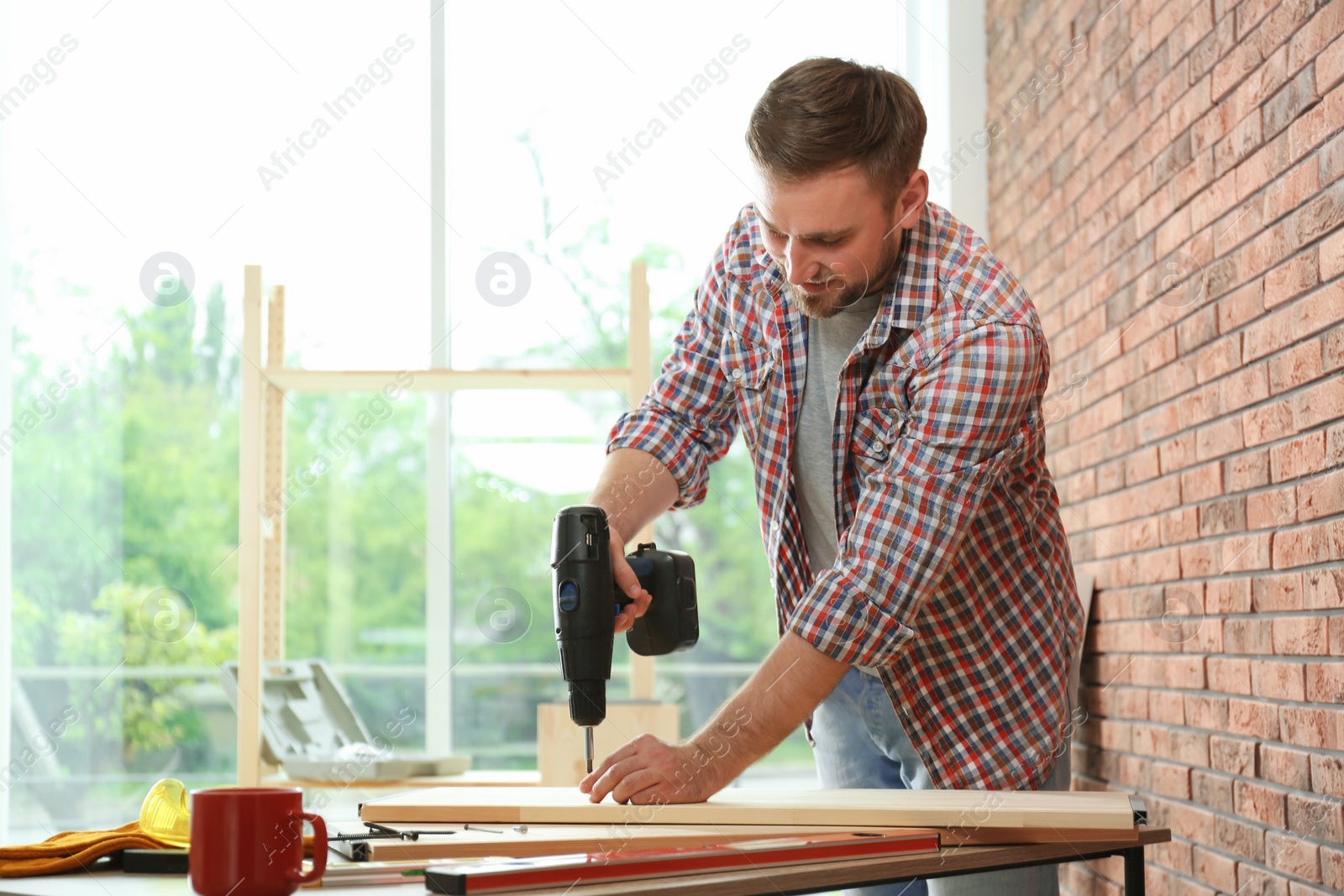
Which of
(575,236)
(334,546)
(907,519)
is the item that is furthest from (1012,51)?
(334,546)

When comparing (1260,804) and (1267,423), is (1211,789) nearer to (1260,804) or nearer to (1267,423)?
(1260,804)

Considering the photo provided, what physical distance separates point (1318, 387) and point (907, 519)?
65 centimetres

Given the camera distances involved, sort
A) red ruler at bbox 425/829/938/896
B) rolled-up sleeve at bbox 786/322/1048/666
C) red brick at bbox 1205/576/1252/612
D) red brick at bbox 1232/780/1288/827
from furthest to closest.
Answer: red brick at bbox 1205/576/1252/612 → red brick at bbox 1232/780/1288/827 → rolled-up sleeve at bbox 786/322/1048/666 → red ruler at bbox 425/829/938/896

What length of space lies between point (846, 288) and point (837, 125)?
0.67 ft

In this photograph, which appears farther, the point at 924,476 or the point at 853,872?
the point at 924,476

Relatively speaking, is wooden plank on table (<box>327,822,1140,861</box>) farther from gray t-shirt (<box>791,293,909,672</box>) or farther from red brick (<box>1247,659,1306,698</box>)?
red brick (<box>1247,659,1306,698</box>)

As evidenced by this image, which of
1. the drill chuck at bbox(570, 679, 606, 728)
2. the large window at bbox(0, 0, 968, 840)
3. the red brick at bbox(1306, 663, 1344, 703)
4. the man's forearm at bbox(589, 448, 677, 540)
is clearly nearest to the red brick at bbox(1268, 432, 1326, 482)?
the red brick at bbox(1306, 663, 1344, 703)

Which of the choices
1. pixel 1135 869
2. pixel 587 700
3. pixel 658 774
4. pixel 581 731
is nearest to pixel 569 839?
pixel 658 774

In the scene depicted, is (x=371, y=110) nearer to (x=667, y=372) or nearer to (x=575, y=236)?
(x=575, y=236)

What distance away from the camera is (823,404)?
1.59 m

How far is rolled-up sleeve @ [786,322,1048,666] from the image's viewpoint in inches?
52.1

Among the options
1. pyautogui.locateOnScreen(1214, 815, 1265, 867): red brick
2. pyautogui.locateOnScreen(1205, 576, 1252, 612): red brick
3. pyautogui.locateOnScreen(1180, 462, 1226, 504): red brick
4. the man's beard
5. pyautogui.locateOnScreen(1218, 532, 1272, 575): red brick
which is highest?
the man's beard

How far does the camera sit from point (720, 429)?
1.73m

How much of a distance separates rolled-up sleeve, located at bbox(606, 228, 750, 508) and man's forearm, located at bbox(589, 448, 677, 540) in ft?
0.05
